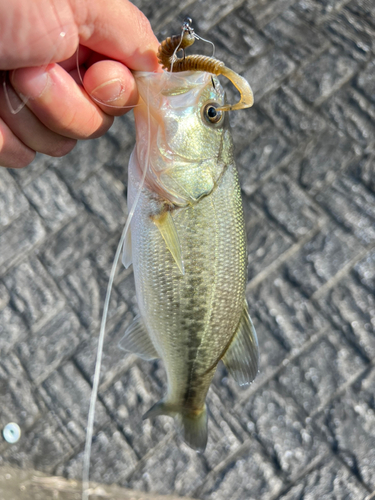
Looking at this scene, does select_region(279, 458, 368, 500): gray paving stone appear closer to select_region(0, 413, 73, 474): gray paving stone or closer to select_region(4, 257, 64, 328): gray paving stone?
select_region(0, 413, 73, 474): gray paving stone

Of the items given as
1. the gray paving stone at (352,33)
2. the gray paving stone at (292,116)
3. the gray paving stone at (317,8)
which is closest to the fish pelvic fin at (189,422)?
the gray paving stone at (292,116)

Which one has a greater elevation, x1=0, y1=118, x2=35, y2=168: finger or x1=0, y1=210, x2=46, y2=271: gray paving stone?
x1=0, y1=118, x2=35, y2=168: finger

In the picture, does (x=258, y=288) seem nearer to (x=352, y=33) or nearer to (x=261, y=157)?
(x=261, y=157)

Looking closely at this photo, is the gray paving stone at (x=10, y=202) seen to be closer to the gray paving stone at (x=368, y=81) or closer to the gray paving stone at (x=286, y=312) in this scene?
the gray paving stone at (x=286, y=312)

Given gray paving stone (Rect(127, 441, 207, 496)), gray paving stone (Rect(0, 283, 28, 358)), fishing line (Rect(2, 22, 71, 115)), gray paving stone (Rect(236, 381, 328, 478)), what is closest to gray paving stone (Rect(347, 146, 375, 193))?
gray paving stone (Rect(236, 381, 328, 478))

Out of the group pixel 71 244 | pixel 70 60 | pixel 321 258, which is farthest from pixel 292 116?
pixel 70 60

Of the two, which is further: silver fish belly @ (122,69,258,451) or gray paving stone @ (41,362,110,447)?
gray paving stone @ (41,362,110,447)

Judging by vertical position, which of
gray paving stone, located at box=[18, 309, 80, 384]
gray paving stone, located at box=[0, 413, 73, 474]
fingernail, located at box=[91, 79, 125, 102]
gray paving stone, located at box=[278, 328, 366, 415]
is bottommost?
gray paving stone, located at box=[0, 413, 73, 474]
